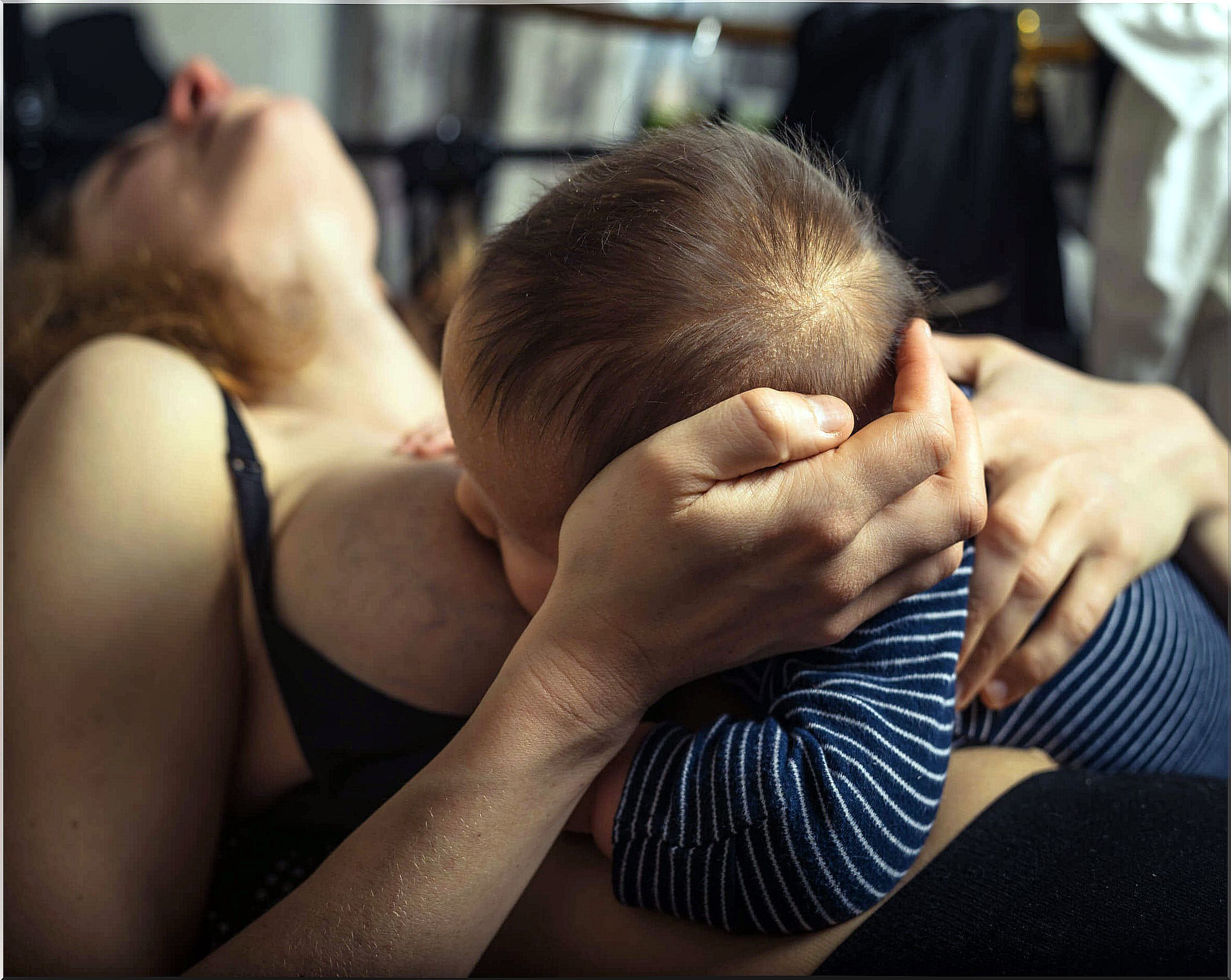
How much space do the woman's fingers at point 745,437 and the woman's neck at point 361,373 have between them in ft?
1.80

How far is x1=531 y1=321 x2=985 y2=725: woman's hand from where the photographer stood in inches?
18.3

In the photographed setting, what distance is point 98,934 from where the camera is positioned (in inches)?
23.5

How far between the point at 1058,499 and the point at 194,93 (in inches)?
42.5

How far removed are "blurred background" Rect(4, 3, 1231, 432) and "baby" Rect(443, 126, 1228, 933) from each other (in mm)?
96

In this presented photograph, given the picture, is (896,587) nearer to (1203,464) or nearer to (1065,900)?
(1065,900)

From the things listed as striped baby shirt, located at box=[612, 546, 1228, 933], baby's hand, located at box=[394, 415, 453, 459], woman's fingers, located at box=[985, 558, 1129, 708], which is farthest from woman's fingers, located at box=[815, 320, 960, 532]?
baby's hand, located at box=[394, 415, 453, 459]

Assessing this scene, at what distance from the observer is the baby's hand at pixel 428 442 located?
80cm

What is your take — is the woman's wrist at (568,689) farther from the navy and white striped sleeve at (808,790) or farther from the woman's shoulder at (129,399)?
the woman's shoulder at (129,399)

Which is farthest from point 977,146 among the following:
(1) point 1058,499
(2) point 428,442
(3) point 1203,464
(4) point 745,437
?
(4) point 745,437

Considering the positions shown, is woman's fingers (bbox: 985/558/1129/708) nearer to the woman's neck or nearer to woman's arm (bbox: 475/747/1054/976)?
woman's arm (bbox: 475/747/1054/976)

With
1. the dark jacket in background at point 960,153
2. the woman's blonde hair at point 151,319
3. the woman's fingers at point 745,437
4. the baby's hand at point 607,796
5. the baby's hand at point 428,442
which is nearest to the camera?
the woman's fingers at point 745,437

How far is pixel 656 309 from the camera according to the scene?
1.57 feet

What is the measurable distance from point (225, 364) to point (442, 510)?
416 mm

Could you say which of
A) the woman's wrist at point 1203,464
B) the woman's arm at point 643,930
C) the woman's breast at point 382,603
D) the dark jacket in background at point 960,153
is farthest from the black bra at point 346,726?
the dark jacket in background at point 960,153
